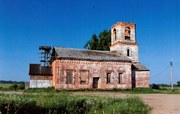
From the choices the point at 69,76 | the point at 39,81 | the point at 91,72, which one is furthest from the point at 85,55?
the point at 39,81

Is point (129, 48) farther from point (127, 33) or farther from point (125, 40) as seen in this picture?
point (127, 33)

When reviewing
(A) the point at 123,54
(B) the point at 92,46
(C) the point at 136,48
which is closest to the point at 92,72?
(A) the point at 123,54

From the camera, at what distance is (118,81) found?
35156 mm

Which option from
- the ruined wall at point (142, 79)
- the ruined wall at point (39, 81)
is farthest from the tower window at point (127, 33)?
the ruined wall at point (39, 81)

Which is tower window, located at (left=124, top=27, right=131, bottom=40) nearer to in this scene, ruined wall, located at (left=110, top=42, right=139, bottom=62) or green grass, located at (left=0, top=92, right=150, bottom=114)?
ruined wall, located at (left=110, top=42, right=139, bottom=62)

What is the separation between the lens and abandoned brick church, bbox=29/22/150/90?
105 feet

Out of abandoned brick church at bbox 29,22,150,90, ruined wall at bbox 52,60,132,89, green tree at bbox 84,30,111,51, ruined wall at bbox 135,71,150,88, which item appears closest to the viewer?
ruined wall at bbox 52,60,132,89

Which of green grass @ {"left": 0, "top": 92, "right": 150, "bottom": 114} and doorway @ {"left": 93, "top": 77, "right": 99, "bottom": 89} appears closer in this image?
green grass @ {"left": 0, "top": 92, "right": 150, "bottom": 114}

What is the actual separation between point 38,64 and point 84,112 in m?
23.6

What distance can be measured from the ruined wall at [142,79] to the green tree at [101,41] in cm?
1411

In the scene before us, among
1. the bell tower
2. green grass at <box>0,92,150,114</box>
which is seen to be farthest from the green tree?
green grass at <box>0,92,150,114</box>

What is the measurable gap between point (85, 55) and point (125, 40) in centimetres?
841

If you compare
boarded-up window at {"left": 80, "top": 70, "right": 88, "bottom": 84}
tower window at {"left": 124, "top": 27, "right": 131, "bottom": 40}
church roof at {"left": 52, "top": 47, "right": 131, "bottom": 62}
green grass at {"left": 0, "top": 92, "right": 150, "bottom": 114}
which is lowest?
green grass at {"left": 0, "top": 92, "right": 150, "bottom": 114}

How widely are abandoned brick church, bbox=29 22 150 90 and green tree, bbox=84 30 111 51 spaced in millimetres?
11866
